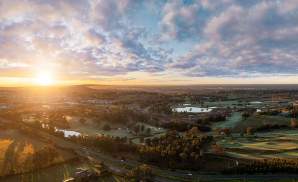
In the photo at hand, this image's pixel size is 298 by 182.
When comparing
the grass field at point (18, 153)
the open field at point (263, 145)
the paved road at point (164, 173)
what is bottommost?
the paved road at point (164, 173)

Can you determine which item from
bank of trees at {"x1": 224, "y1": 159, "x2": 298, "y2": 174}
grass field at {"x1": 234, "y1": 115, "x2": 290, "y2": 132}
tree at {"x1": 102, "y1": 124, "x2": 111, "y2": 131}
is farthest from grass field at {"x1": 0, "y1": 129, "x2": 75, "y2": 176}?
grass field at {"x1": 234, "y1": 115, "x2": 290, "y2": 132}

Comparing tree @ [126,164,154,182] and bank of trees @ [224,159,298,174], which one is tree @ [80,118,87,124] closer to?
tree @ [126,164,154,182]

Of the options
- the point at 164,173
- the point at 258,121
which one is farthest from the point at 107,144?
the point at 258,121

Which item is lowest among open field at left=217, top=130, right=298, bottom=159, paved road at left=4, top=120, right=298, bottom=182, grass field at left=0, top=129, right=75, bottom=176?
paved road at left=4, top=120, right=298, bottom=182

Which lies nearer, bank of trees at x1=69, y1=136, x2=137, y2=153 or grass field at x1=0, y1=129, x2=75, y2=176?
grass field at x1=0, y1=129, x2=75, y2=176

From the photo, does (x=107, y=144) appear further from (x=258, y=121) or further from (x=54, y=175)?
(x=258, y=121)

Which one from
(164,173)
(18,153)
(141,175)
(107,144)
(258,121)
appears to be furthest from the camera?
(258,121)

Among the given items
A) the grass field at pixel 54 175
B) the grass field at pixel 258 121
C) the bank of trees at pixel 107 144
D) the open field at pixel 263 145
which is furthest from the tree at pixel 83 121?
the grass field at pixel 258 121

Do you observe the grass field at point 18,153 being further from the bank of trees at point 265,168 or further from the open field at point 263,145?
the open field at point 263,145

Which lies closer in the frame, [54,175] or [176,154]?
A: [54,175]
